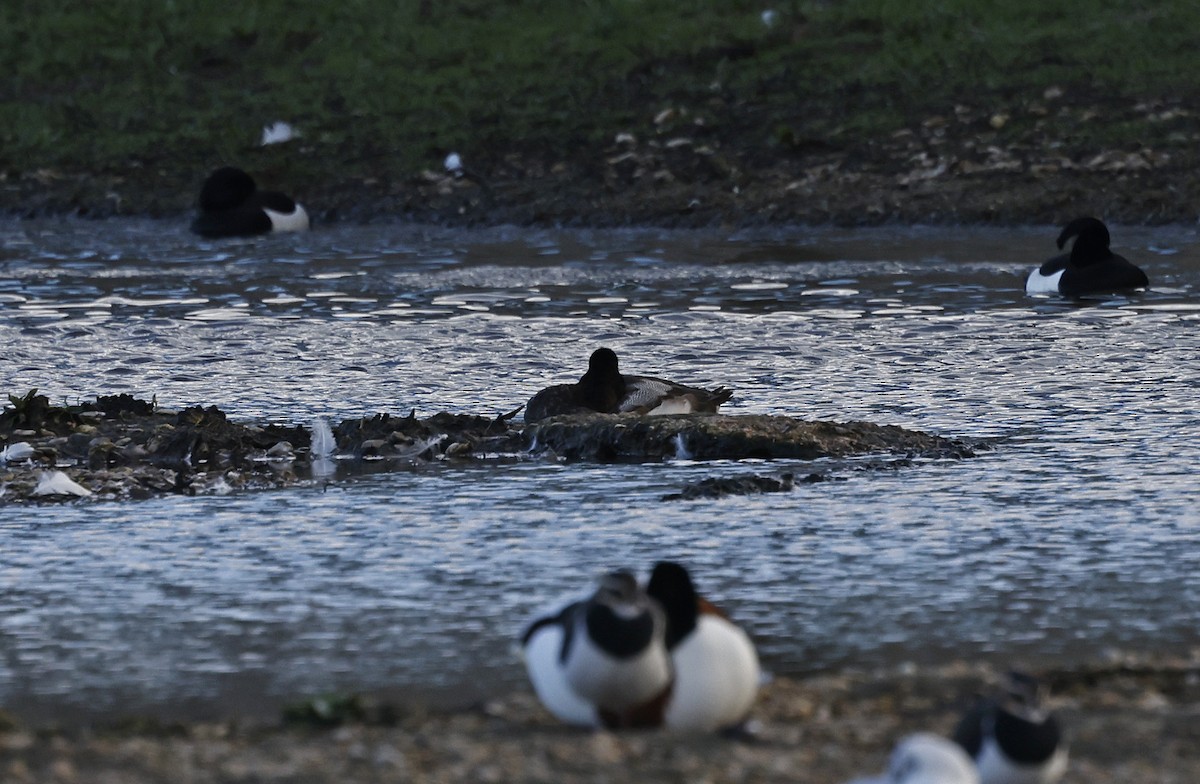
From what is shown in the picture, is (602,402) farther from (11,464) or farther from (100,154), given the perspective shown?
(100,154)

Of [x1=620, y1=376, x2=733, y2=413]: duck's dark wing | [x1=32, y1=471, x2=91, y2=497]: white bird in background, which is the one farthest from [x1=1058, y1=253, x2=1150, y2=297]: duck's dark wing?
[x1=32, y1=471, x2=91, y2=497]: white bird in background

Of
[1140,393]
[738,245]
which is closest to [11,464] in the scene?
[1140,393]

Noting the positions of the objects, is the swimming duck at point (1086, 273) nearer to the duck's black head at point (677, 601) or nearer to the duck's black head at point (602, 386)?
the duck's black head at point (602, 386)

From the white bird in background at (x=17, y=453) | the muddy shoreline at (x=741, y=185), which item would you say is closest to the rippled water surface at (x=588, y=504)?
the white bird in background at (x=17, y=453)

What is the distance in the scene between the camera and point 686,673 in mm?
5016

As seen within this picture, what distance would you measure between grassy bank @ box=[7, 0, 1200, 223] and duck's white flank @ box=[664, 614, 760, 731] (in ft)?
53.0

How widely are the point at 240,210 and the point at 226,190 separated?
55 cm

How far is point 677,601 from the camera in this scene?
511 cm

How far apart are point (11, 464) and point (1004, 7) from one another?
17.7 m

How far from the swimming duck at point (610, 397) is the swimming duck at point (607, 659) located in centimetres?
489

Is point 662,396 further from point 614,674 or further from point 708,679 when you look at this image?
point 614,674

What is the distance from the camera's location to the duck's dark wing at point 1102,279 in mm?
14672

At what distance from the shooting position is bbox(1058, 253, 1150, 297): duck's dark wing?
14.7m

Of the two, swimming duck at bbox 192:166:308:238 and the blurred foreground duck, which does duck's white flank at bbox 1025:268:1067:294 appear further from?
the blurred foreground duck
